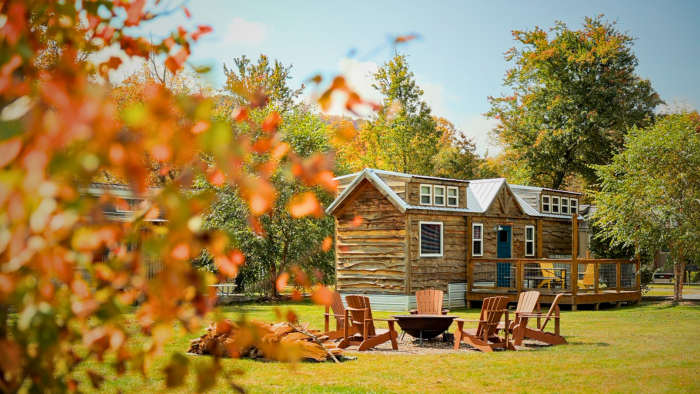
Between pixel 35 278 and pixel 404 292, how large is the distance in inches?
839

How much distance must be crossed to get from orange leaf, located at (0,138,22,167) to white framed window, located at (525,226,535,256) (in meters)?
26.9

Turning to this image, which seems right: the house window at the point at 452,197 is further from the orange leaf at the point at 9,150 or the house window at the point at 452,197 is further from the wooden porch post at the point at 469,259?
the orange leaf at the point at 9,150

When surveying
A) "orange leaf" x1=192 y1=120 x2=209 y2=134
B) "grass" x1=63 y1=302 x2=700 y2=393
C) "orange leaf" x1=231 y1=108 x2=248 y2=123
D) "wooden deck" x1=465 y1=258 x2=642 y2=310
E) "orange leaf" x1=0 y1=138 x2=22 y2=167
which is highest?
"orange leaf" x1=231 y1=108 x2=248 y2=123

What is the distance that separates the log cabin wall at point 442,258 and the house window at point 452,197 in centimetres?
42

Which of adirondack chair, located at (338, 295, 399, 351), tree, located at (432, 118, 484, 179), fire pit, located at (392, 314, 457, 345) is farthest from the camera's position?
tree, located at (432, 118, 484, 179)

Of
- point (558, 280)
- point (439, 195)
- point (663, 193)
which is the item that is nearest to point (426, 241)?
point (439, 195)

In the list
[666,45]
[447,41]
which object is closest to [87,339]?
[447,41]

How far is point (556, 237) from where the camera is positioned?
2925 cm

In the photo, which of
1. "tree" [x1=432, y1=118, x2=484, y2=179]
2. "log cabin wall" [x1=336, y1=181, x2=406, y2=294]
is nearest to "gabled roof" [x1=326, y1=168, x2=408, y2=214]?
"log cabin wall" [x1=336, y1=181, x2=406, y2=294]

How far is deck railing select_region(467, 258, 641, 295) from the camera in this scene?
23469 mm

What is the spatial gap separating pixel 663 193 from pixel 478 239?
667cm

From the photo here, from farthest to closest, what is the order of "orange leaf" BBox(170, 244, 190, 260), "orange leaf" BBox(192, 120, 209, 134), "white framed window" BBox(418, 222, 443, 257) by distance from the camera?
"white framed window" BBox(418, 222, 443, 257) < "orange leaf" BBox(192, 120, 209, 134) < "orange leaf" BBox(170, 244, 190, 260)

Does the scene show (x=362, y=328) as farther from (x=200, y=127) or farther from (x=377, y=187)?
(x=200, y=127)

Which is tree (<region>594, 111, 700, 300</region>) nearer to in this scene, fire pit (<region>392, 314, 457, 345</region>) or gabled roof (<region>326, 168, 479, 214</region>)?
gabled roof (<region>326, 168, 479, 214</region>)
